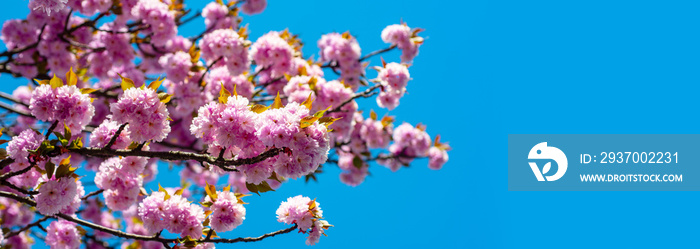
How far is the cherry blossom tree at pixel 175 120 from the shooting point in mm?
2637

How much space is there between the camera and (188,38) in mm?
6617

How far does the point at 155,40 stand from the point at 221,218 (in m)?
3.54

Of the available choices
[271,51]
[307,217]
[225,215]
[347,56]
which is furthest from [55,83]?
[347,56]

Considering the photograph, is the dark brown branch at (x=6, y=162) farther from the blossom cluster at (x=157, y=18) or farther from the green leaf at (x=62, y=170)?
the blossom cluster at (x=157, y=18)

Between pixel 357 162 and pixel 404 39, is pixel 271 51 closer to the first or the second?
pixel 404 39

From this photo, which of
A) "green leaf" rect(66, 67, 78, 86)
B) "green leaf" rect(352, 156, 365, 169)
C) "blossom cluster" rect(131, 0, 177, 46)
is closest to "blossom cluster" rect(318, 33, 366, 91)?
"green leaf" rect(352, 156, 365, 169)

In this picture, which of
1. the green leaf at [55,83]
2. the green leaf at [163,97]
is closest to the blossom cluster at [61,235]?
the green leaf at [55,83]

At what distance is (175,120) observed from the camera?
6551 mm

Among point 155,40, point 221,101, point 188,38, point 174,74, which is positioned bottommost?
point 221,101

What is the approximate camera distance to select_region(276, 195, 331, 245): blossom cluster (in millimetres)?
3256

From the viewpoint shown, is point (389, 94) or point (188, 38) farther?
point (188, 38)

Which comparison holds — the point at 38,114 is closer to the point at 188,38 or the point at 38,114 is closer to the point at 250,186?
the point at 250,186

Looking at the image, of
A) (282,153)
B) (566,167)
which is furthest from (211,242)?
(566,167)

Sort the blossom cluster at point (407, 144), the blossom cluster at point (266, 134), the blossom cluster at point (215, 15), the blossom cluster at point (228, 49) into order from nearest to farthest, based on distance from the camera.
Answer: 1. the blossom cluster at point (266, 134)
2. the blossom cluster at point (228, 49)
3. the blossom cluster at point (215, 15)
4. the blossom cluster at point (407, 144)
